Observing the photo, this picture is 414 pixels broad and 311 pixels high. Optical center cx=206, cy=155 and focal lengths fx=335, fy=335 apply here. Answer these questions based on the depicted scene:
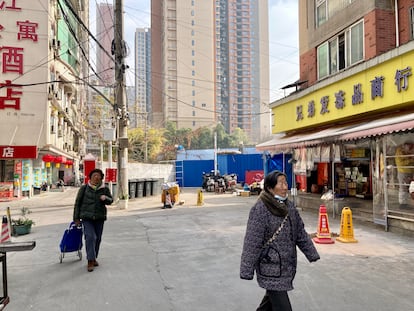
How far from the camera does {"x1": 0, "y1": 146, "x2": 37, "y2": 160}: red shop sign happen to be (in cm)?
1881

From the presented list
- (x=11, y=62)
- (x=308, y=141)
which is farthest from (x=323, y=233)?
(x=11, y=62)

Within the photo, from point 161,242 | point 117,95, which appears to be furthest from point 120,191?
point 161,242

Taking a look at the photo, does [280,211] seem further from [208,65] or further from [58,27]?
[208,65]

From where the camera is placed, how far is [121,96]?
1532 cm

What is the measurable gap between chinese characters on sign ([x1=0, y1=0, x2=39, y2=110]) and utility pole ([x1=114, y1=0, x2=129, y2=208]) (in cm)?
796

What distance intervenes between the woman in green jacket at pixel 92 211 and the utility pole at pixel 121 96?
29.8ft

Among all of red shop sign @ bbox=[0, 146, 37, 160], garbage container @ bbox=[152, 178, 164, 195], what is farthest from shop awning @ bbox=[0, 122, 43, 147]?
garbage container @ bbox=[152, 178, 164, 195]

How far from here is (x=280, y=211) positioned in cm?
300

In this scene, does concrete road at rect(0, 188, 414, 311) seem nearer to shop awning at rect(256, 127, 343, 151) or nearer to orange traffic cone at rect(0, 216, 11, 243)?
orange traffic cone at rect(0, 216, 11, 243)

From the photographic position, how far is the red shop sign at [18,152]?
18812 millimetres

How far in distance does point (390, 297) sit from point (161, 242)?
4891mm

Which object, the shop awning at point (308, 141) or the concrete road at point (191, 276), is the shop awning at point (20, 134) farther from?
the shop awning at point (308, 141)

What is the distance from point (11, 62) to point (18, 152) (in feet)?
17.5

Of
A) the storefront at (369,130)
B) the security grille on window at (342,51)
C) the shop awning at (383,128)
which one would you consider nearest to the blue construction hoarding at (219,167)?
the storefront at (369,130)
